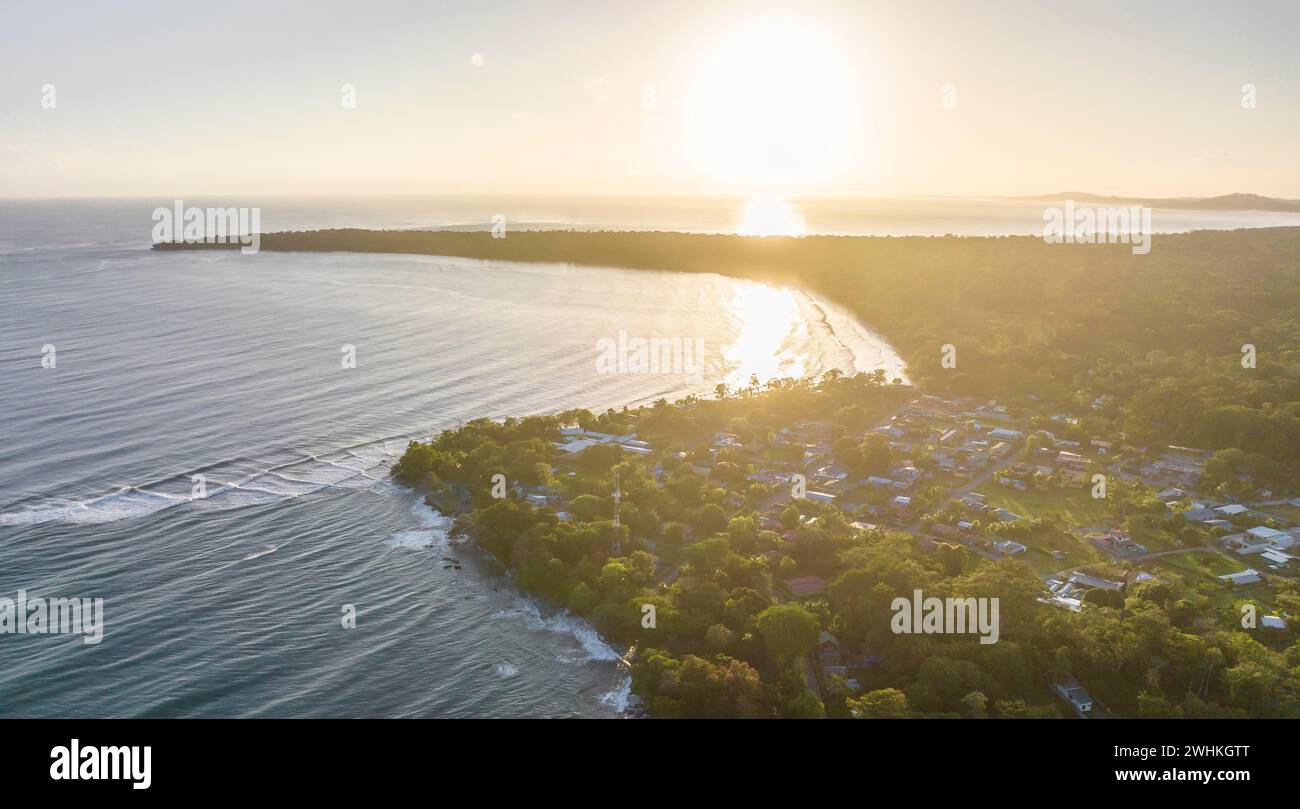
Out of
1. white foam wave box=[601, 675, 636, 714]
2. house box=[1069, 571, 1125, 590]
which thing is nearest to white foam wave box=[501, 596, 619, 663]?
white foam wave box=[601, 675, 636, 714]

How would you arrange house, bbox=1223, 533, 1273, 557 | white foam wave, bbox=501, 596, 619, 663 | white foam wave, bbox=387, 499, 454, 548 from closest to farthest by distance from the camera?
1. white foam wave, bbox=501, 596, 619, 663
2. house, bbox=1223, 533, 1273, 557
3. white foam wave, bbox=387, 499, 454, 548

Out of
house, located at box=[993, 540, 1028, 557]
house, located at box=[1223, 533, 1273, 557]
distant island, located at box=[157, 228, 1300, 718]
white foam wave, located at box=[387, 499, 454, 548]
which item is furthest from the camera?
white foam wave, located at box=[387, 499, 454, 548]

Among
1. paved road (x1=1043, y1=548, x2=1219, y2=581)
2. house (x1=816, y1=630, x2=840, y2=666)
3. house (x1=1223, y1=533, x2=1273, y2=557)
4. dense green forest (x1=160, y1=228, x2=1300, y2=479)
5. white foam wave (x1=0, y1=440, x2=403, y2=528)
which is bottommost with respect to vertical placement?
house (x1=816, y1=630, x2=840, y2=666)

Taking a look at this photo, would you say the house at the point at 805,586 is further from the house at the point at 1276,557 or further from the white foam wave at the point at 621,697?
the house at the point at 1276,557

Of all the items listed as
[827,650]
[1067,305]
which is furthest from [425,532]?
[1067,305]

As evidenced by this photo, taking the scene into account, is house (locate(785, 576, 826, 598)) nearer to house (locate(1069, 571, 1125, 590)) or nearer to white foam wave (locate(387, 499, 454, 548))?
house (locate(1069, 571, 1125, 590))

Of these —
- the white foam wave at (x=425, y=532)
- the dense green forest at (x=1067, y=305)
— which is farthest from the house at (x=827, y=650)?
the dense green forest at (x=1067, y=305)

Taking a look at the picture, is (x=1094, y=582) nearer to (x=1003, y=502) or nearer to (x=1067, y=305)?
(x=1003, y=502)
